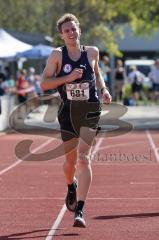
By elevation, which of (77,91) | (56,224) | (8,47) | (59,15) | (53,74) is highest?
(53,74)

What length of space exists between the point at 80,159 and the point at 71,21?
1375 mm

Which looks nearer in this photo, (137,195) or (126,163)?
(137,195)

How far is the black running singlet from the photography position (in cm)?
877

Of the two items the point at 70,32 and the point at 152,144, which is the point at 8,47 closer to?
the point at 152,144

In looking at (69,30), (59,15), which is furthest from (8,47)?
(59,15)

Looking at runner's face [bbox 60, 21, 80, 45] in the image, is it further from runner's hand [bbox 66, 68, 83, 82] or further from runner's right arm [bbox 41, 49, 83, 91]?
runner's hand [bbox 66, 68, 83, 82]

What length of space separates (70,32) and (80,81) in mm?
500

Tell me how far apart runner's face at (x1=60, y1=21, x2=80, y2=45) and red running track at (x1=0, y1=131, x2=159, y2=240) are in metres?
1.85

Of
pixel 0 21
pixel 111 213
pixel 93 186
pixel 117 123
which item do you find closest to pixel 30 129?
pixel 117 123

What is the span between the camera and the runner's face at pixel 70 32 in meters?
8.70

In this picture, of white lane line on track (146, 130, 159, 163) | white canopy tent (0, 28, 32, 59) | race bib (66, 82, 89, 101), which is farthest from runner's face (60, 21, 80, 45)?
white canopy tent (0, 28, 32, 59)

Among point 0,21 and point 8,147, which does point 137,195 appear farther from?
point 0,21

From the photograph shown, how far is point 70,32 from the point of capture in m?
8.70

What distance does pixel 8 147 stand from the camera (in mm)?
19844
